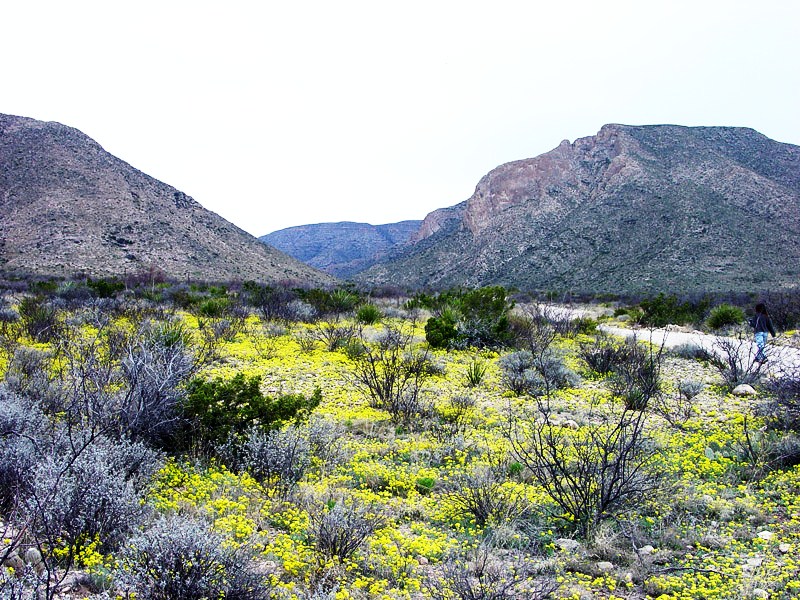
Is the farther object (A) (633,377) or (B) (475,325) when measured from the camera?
(B) (475,325)

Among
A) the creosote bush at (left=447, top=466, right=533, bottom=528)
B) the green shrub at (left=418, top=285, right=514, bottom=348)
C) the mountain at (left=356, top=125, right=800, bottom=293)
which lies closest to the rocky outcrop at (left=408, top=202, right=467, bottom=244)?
the mountain at (left=356, top=125, right=800, bottom=293)

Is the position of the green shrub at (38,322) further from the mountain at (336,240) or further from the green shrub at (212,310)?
the mountain at (336,240)

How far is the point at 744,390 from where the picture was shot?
853 centimetres

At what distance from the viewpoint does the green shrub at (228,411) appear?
5375 mm

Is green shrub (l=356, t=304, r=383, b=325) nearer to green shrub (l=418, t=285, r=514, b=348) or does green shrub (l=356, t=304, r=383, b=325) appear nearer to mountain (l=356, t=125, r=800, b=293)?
green shrub (l=418, t=285, r=514, b=348)

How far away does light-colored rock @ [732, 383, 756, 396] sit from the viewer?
846 cm

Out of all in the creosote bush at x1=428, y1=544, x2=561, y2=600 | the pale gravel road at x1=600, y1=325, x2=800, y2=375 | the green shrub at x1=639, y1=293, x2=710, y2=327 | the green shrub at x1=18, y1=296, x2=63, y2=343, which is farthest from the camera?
the green shrub at x1=639, y1=293, x2=710, y2=327

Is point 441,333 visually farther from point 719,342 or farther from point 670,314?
point 670,314

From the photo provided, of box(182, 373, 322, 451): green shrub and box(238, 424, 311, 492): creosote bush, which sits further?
box(182, 373, 322, 451): green shrub

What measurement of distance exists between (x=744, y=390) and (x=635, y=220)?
161ft

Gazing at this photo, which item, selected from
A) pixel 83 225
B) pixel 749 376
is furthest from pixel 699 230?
pixel 83 225

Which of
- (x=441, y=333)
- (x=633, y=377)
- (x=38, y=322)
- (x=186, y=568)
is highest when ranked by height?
(x=38, y=322)

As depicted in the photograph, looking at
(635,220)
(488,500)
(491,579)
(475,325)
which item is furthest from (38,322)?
(635,220)

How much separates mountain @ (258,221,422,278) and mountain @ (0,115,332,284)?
80.9 metres
